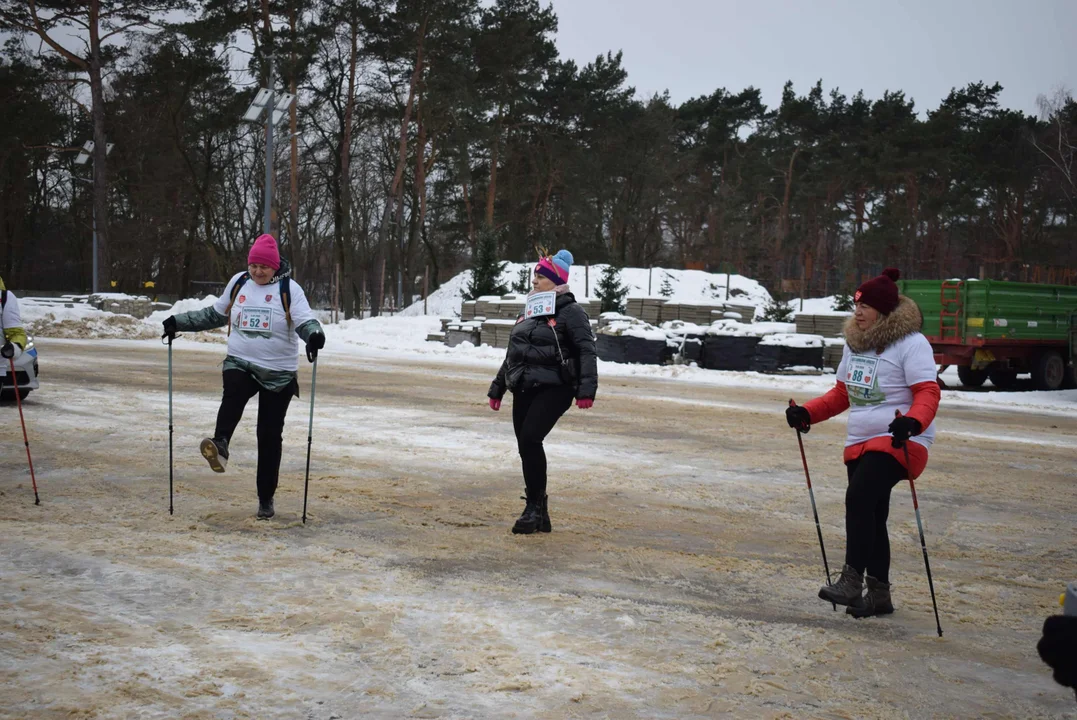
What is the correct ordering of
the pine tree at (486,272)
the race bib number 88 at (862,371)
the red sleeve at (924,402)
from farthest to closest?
the pine tree at (486,272) < the race bib number 88 at (862,371) < the red sleeve at (924,402)

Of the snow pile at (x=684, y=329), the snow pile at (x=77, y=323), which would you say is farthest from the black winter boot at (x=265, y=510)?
the snow pile at (x=77, y=323)

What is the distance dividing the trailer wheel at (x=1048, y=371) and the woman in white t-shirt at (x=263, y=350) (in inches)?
736

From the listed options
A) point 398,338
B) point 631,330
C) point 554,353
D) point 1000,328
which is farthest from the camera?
point 398,338

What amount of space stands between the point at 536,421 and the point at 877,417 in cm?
224

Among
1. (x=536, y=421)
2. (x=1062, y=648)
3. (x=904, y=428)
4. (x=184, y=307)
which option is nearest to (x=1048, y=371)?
(x=536, y=421)

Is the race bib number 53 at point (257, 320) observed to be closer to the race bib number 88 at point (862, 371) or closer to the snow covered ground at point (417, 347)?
the race bib number 88 at point (862, 371)

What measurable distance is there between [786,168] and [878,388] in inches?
2391

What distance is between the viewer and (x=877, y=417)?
5.14 m

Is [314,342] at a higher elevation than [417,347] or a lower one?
higher

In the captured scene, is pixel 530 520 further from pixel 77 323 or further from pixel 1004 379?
pixel 77 323

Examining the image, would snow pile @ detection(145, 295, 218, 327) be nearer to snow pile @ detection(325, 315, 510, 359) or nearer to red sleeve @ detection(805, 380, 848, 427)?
A: snow pile @ detection(325, 315, 510, 359)

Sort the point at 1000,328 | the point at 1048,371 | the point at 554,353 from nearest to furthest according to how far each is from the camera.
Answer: the point at 554,353, the point at 1000,328, the point at 1048,371

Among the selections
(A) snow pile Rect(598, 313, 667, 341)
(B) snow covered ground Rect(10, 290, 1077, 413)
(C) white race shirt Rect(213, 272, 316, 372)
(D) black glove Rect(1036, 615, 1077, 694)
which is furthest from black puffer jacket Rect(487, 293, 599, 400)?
(A) snow pile Rect(598, 313, 667, 341)

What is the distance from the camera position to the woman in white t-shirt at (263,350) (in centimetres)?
677
